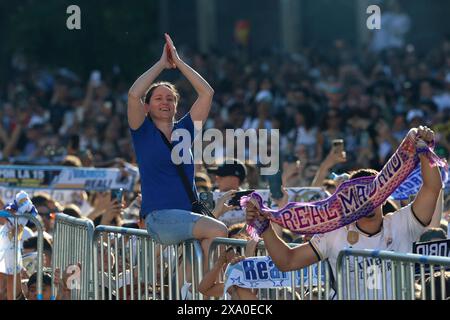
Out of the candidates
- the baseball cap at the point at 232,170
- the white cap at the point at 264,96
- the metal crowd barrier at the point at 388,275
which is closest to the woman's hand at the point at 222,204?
the baseball cap at the point at 232,170

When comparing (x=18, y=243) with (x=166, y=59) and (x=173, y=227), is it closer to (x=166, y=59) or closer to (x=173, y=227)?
(x=173, y=227)

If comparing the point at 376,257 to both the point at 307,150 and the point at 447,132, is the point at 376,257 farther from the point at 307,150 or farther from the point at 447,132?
the point at 307,150

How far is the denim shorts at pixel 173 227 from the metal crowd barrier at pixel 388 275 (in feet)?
4.66

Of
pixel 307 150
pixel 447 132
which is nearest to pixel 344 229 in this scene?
pixel 447 132

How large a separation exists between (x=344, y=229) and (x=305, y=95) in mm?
13375

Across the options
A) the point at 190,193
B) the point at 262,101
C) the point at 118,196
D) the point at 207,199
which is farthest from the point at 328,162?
the point at 262,101

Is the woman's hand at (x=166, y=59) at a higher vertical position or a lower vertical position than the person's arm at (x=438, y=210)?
higher

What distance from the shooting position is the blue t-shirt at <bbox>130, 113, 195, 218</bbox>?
906 cm

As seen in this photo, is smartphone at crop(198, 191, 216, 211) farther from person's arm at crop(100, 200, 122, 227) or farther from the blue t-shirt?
person's arm at crop(100, 200, 122, 227)

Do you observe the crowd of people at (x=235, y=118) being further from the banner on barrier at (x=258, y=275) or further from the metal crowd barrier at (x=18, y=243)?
the metal crowd barrier at (x=18, y=243)

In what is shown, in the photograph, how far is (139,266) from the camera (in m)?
9.15

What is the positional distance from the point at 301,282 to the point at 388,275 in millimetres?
964

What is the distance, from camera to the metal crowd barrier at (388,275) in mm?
7102

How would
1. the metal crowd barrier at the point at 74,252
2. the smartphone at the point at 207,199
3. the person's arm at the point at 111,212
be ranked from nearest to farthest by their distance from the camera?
the metal crowd barrier at the point at 74,252 < the smartphone at the point at 207,199 < the person's arm at the point at 111,212
